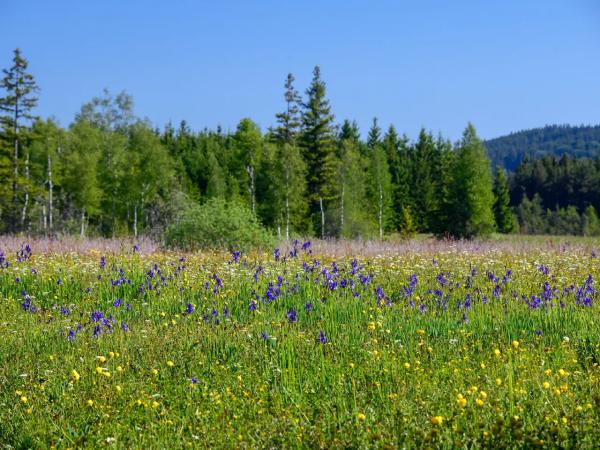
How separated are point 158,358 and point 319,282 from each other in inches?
137

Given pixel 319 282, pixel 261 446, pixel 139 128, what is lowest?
pixel 261 446

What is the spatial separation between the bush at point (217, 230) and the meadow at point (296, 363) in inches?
214

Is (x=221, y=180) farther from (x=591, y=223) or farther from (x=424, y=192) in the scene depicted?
(x=591, y=223)

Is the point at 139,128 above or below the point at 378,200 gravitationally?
above

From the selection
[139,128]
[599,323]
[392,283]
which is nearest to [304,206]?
[139,128]

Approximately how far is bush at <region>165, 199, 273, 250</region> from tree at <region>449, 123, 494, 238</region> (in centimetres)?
3026

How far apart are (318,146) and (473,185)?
39.5 ft

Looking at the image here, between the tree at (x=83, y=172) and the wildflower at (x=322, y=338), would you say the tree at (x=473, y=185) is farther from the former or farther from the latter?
the wildflower at (x=322, y=338)

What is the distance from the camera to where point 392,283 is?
29.0ft

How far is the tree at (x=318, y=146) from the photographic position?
140ft

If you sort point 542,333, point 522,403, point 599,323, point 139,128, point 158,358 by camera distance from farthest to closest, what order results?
1. point 139,128
2. point 599,323
3. point 542,333
4. point 158,358
5. point 522,403

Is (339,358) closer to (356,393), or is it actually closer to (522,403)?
(356,393)

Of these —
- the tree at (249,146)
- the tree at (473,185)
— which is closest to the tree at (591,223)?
the tree at (473,185)

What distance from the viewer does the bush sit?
14.5 meters
